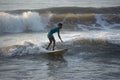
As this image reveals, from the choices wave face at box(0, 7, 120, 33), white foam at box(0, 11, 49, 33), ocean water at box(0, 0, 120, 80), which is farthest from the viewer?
wave face at box(0, 7, 120, 33)

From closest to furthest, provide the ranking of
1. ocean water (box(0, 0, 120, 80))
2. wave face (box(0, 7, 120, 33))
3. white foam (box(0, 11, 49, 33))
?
1. ocean water (box(0, 0, 120, 80))
2. white foam (box(0, 11, 49, 33))
3. wave face (box(0, 7, 120, 33))

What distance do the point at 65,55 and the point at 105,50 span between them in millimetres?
2586

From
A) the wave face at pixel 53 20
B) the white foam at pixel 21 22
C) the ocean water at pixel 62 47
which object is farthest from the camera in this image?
the wave face at pixel 53 20

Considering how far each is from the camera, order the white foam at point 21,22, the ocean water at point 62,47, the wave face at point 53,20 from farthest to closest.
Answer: the wave face at point 53,20, the white foam at point 21,22, the ocean water at point 62,47

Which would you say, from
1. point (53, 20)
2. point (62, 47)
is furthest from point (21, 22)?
point (62, 47)

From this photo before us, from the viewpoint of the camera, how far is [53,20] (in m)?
32.9

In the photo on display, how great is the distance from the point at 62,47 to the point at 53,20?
11841 mm

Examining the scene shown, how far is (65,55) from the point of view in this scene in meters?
19.3

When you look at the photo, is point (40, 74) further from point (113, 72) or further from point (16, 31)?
point (16, 31)

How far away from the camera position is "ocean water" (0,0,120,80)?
15555mm

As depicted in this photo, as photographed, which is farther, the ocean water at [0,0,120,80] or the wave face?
the wave face

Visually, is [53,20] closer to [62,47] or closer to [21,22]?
[21,22]

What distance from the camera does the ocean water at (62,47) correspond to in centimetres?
1555

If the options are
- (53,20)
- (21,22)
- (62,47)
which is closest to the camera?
(62,47)
